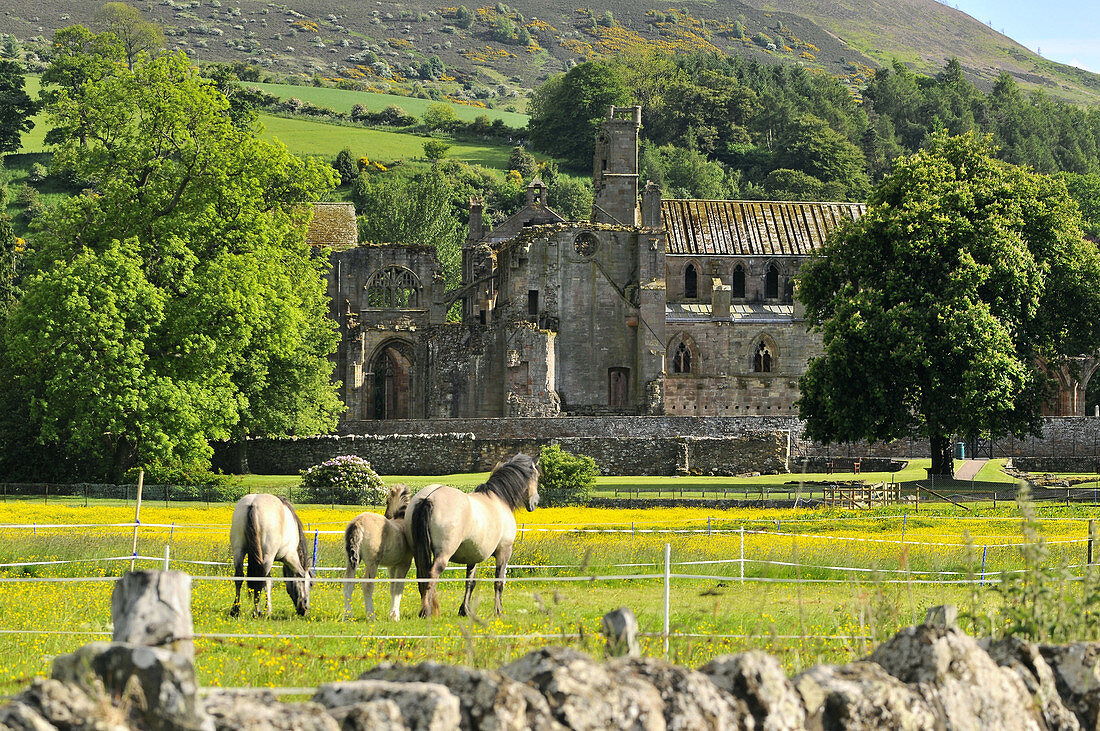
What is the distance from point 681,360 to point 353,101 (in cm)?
12259

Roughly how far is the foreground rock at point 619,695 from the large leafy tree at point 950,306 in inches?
1512

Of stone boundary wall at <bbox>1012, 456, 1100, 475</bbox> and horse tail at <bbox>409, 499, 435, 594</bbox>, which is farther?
stone boundary wall at <bbox>1012, 456, 1100, 475</bbox>

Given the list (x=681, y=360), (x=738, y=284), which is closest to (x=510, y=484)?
(x=681, y=360)

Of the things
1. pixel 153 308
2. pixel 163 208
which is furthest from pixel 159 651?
pixel 163 208

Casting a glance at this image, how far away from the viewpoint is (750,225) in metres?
82.4

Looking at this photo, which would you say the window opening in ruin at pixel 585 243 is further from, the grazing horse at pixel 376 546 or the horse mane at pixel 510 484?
the grazing horse at pixel 376 546

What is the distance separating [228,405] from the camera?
153ft

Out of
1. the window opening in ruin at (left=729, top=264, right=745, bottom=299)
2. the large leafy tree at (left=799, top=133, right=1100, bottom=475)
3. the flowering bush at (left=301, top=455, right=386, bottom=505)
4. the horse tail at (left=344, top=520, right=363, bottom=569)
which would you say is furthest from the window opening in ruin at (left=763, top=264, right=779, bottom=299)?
the horse tail at (left=344, top=520, right=363, bottom=569)

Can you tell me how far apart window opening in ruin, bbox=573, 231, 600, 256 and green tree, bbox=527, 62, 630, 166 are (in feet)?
252

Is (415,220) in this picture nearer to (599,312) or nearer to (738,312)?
(738,312)

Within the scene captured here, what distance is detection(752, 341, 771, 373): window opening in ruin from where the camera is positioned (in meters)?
76.9

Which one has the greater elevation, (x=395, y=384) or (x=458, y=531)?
(x=395, y=384)

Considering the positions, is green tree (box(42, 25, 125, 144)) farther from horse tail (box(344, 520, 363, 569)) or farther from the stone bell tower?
horse tail (box(344, 520, 363, 569))

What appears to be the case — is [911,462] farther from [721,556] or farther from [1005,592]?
[1005,592]
